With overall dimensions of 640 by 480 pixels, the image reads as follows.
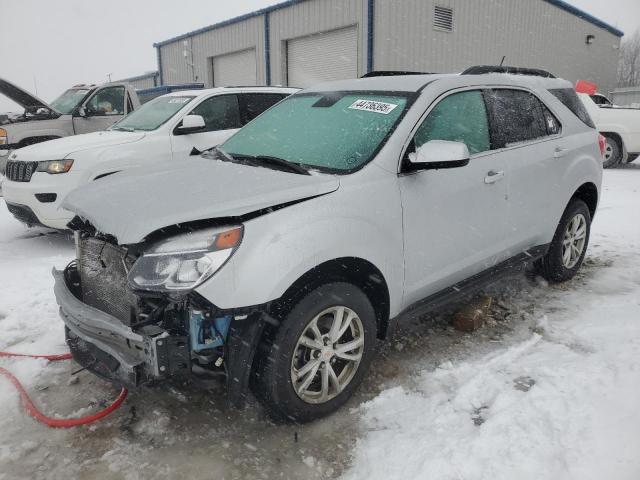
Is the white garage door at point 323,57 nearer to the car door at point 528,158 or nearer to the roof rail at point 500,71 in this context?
the roof rail at point 500,71

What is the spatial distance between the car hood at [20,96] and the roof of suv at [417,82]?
6.22 meters

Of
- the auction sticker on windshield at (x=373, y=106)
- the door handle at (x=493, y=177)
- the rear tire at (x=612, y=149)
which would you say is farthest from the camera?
the rear tire at (x=612, y=149)

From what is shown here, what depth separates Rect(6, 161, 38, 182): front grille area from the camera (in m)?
5.71

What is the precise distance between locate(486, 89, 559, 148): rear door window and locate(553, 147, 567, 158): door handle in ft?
0.49

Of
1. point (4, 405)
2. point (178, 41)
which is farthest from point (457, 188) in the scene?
point (178, 41)

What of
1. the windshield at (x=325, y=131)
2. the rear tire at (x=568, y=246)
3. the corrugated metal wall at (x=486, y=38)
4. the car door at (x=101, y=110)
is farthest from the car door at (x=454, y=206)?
the corrugated metal wall at (x=486, y=38)

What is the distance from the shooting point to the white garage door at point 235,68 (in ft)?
64.4

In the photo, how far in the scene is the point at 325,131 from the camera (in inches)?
124

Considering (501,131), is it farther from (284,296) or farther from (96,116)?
(96,116)

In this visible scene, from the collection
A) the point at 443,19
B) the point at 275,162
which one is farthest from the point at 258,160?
the point at 443,19

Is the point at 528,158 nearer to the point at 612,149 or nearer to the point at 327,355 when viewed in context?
the point at 327,355

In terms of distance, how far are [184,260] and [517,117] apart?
2785 millimetres

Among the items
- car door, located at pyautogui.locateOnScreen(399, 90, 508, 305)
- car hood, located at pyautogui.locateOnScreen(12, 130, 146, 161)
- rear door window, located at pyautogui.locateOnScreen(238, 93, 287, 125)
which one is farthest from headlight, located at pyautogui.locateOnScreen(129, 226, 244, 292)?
rear door window, located at pyautogui.locateOnScreen(238, 93, 287, 125)

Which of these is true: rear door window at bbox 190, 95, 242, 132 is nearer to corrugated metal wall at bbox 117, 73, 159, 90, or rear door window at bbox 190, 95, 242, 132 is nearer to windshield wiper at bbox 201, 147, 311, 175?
windshield wiper at bbox 201, 147, 311, 175
